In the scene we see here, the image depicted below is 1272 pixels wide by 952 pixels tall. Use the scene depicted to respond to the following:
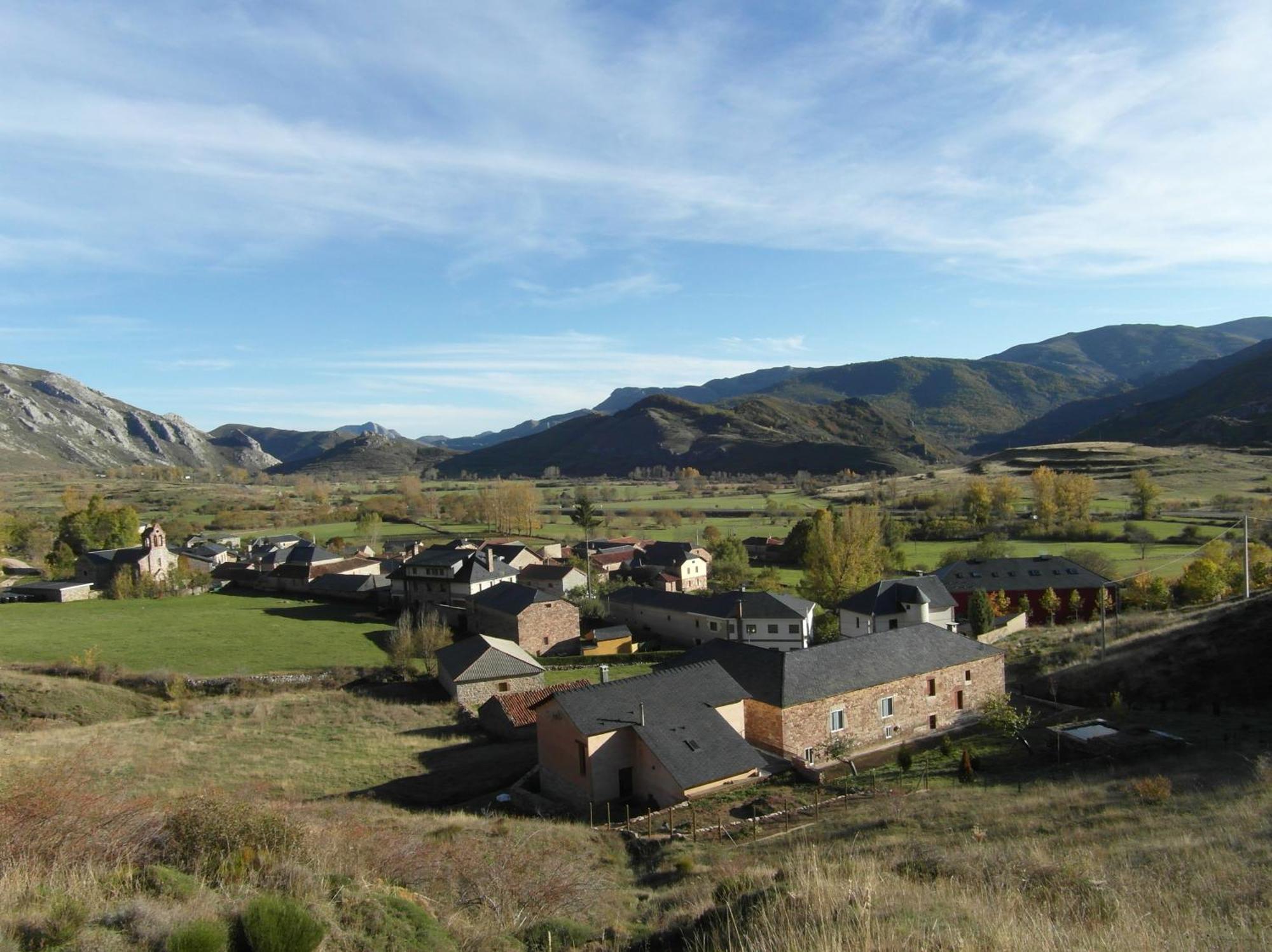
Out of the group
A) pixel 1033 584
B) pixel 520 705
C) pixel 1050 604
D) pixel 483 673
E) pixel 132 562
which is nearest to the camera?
pixel 520 705

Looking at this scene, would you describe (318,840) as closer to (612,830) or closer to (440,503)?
(612,830)

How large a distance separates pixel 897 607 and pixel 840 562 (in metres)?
14.2

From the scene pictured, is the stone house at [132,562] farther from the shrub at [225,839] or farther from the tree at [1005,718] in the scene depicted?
the tree at [1005,718]

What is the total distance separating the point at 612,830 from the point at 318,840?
934 centimetres

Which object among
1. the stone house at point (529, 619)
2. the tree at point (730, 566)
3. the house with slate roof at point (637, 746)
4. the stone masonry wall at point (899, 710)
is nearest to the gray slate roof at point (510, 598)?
the stone house at point (529, 619)

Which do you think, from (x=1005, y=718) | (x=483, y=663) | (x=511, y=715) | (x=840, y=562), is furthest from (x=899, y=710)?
(x=840, y=562)

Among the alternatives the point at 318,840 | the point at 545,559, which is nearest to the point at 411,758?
the point at 318,840

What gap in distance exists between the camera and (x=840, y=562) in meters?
57.2

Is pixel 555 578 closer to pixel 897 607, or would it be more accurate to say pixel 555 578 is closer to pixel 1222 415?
pixel 897 607

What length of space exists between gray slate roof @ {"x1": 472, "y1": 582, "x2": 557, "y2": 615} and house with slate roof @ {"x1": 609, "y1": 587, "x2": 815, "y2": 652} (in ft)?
26.5

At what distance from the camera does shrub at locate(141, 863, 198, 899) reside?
8312 mm

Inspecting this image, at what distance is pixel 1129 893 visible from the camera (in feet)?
28.6

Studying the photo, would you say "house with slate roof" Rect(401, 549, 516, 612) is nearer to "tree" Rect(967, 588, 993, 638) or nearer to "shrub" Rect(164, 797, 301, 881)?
"tree" Rect(967, 588, 993, 638)

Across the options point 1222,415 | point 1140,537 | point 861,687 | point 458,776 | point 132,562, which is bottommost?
point 458,776
